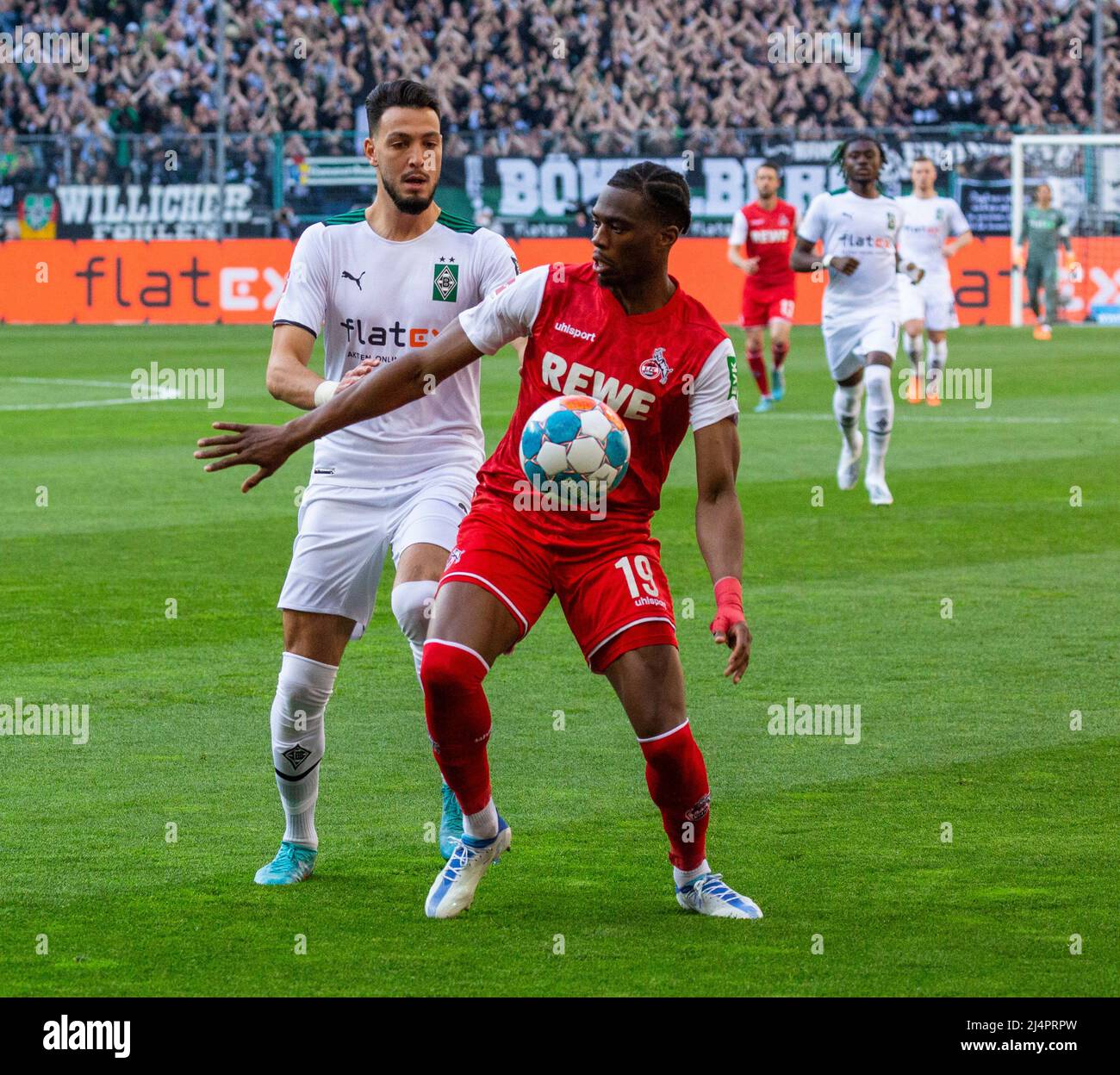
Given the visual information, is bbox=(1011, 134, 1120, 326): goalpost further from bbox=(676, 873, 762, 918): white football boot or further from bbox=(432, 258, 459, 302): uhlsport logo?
bbox=(676, 873, 762, 918): white football boot

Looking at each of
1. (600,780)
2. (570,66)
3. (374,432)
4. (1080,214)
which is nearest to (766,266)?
(1080,214)

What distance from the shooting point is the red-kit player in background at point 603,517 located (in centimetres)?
510

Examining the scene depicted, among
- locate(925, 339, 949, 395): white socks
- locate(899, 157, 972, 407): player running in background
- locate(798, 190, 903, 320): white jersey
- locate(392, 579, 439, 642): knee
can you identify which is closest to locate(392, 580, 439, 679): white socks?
locate(392, 579, 439, 642): knee

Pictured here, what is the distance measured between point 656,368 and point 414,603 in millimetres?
934

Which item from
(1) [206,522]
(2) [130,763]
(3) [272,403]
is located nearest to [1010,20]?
(3) [272,403]

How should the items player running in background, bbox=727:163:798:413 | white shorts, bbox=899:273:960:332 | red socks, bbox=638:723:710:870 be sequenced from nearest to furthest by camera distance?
red socks, bbox=638:723:710:870 < white shorts, bbox=899:273:960:332 < player running in background, bbox=727:163:798:413

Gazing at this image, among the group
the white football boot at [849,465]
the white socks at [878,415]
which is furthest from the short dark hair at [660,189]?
the white football boot at [849,465]

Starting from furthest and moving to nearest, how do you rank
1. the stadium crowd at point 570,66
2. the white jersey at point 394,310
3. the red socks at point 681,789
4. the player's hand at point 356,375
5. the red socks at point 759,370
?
the stadium crowd at point 570,66 < the red socks at point 759,370 < the white jersey at point 394,310 < the player's hand at point 356,375 < the red socks at point 681,789

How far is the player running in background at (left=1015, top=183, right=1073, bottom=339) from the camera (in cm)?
2941

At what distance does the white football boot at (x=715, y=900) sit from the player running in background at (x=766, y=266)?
51.3 feet

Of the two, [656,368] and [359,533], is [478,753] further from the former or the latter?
[656,368]

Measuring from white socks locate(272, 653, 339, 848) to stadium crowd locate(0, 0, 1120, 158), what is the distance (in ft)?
95.7

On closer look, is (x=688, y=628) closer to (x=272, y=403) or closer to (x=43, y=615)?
(x=43, y=615)
